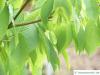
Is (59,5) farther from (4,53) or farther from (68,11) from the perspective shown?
(4,53)

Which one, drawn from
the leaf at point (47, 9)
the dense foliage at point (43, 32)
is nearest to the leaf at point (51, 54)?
the dense foliage at point (43, 32)

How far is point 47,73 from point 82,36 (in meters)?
3.87

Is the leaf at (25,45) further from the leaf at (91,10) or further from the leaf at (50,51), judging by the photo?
the leaf at (91,10)

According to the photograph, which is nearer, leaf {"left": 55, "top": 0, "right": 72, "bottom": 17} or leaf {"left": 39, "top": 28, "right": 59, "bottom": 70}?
leaf {"left": 55, "top": 0, "right": 72, "bottom": 17}

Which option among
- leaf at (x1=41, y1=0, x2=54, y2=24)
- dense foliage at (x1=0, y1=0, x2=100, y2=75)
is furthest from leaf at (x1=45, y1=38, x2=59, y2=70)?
leaf at (x1=41, y1=0, x2=54, y2=24)

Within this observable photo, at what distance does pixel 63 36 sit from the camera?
0.76m

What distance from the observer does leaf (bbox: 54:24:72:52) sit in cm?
75

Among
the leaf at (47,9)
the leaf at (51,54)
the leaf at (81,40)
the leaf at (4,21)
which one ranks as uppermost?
the leaf at (47,9)

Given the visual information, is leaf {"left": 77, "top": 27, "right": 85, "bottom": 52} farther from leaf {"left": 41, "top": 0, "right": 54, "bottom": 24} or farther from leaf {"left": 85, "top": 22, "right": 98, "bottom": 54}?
leaf {"left": 41, "top": 0, "right": 54, "bottom": 24}

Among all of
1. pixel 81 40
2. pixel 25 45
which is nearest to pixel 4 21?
pixel 25 45

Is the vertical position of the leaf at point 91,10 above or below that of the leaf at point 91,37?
above

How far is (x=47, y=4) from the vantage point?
24.3 inches

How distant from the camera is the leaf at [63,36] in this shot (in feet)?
2.46

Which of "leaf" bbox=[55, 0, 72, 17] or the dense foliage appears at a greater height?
"leaf" bbox=[55, 0, 72, 17]
